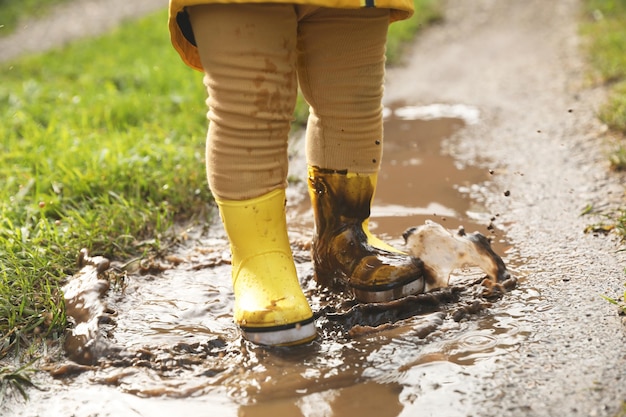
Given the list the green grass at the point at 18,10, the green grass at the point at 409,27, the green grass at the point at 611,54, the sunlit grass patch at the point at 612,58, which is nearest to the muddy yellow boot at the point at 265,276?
the sunlit grass patch at the point at 612,58

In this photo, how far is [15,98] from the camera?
4.66 m

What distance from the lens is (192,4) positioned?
68.0 inches

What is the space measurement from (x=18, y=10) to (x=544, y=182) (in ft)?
30.4

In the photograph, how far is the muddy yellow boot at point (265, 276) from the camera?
1.82m

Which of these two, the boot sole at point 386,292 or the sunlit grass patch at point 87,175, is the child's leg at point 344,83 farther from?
the sunlit grass patch at point 87,175

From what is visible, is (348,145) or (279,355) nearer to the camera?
(279,355)

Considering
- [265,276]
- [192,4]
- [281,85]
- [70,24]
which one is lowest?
[265,276]

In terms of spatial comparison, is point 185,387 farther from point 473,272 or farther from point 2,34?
point 2,34

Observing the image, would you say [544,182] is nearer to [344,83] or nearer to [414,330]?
[344,83]

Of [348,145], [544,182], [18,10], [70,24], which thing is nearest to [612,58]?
[544,182]

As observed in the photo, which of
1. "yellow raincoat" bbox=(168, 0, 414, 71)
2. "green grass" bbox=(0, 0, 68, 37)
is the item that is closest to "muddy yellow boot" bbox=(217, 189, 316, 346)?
"yellow raincoat" bbox=(168, 0, 414, 71)

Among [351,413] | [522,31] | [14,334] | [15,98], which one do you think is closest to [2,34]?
[15,98]

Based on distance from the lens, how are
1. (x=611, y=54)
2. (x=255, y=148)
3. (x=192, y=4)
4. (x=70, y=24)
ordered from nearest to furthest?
(x=192, y=4) < (x=255, y=148) < (x=611, y=54) < (x=70, y=24)

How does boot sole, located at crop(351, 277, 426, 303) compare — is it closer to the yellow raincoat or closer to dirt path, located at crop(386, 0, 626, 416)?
dirt path, located at crop(386, 0, 626, 416)
